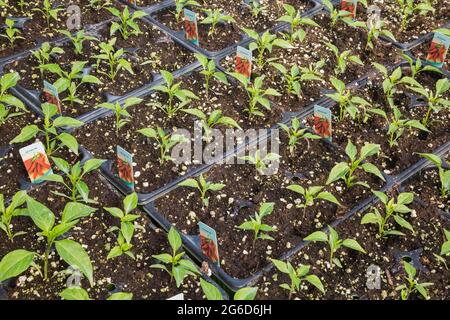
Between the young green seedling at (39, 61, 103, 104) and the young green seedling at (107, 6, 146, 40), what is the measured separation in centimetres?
33

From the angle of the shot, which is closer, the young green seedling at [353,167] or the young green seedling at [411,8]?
the young green seedling at [353,167]

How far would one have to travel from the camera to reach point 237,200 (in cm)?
218

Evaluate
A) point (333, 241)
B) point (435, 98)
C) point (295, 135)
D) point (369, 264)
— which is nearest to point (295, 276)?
point (333, 241)

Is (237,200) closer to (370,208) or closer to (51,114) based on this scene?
(370,208)

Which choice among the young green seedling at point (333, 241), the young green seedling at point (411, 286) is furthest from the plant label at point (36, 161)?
the young green seedling at point (411, 286)

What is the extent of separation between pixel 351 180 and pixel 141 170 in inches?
32.4

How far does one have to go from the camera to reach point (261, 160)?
228cm

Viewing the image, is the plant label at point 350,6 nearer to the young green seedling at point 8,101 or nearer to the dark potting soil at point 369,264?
the dark potting soil at point 369,264

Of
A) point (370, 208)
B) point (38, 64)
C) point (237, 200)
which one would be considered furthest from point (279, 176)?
point (38, 64)

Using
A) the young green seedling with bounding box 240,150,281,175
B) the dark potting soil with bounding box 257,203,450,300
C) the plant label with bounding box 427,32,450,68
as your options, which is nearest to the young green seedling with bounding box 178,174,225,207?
the young green seedling with bounding box 240,150,281,175

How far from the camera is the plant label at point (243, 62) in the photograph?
8.31 feet

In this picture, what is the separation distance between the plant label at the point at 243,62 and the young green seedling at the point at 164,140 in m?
0.47

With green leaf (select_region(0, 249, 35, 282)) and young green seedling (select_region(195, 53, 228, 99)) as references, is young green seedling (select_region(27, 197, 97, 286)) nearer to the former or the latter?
green leaf (select_region(0, 249, 35, 282))

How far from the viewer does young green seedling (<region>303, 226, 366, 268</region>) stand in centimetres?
193
